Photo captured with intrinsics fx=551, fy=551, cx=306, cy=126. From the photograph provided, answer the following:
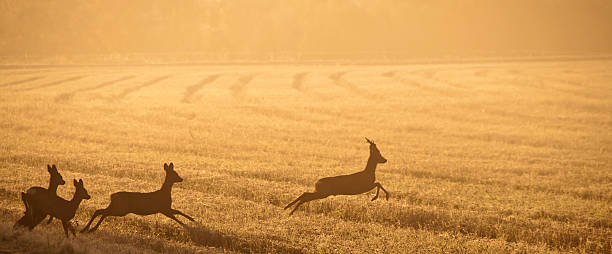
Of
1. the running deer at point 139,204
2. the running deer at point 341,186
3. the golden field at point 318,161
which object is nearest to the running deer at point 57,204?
the running deer at point 139,204

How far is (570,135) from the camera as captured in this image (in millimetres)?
19891

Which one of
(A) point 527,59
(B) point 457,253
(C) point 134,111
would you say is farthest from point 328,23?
(B) point 457,253

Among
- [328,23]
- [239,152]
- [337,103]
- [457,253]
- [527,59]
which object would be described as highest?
[328,23]

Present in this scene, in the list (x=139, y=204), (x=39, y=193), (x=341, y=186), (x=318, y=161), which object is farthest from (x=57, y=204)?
(x=318, y=161)

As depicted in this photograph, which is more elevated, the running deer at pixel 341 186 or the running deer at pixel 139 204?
the running deer at pixel 341 186

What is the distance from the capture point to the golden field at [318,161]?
809cm

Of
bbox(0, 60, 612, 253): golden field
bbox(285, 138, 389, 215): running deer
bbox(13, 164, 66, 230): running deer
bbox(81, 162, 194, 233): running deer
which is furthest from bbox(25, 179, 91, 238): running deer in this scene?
bbox(285, 138, 389, 215): running deer

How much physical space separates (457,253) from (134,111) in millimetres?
20354

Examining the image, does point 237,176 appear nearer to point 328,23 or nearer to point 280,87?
point 280,87

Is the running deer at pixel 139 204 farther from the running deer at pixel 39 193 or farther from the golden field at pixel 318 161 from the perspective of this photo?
the golden field at pixel 318 161

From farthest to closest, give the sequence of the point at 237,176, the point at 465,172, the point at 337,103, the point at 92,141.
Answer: the point at 337,103, the point at 92,141, the point at 465,172, the point at 237,176

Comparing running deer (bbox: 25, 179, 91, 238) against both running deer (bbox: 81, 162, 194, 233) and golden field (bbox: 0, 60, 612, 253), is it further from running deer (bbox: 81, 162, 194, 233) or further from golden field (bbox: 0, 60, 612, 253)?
golden field (bbox: 0, 60, 612, 253)

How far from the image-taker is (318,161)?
14781mm

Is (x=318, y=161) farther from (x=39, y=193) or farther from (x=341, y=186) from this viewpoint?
(x=39, y=193)
